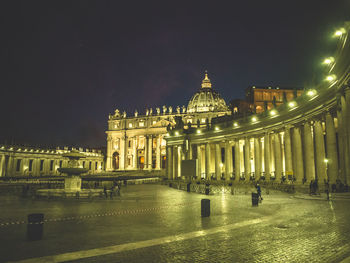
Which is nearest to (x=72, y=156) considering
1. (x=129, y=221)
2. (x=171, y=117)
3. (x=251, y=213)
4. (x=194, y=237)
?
(x=129, y=221)

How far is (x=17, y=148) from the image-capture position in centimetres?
9744

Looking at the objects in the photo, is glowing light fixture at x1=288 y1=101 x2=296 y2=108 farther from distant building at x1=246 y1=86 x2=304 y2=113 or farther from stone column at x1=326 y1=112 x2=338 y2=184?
distant building at x1=246 y1=86 x2=304 y2=113

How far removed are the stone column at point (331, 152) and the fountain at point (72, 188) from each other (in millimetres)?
24060

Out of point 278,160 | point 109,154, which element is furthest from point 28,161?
point 278,160

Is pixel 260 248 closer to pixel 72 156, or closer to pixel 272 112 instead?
pixel 72 156

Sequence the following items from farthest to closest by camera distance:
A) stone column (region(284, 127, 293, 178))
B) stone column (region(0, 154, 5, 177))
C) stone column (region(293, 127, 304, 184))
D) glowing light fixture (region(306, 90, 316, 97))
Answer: stone column (region(0, 154, 5, 177)) < stone column (region(284, 127, 293, 178)) < stone column (region(293, 127, 304, 184)) < glowing light fixture (region(306, 90, 316, 97))

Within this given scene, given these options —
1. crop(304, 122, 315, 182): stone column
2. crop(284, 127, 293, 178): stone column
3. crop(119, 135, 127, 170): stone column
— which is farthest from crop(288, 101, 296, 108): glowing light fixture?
crop(119, 135, 127, 170): stone column

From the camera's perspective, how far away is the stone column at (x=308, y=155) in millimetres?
33594

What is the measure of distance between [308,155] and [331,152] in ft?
18.5

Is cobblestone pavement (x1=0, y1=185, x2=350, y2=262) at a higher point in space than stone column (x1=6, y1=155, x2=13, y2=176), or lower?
lower

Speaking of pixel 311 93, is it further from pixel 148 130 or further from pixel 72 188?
pixel 148 130

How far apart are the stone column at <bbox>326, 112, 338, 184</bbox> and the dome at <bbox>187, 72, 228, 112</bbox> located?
10915cm

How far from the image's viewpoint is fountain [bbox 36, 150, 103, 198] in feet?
88.6

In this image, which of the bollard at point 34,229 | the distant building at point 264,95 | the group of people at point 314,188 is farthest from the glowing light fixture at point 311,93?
the distant building at point 264,95
